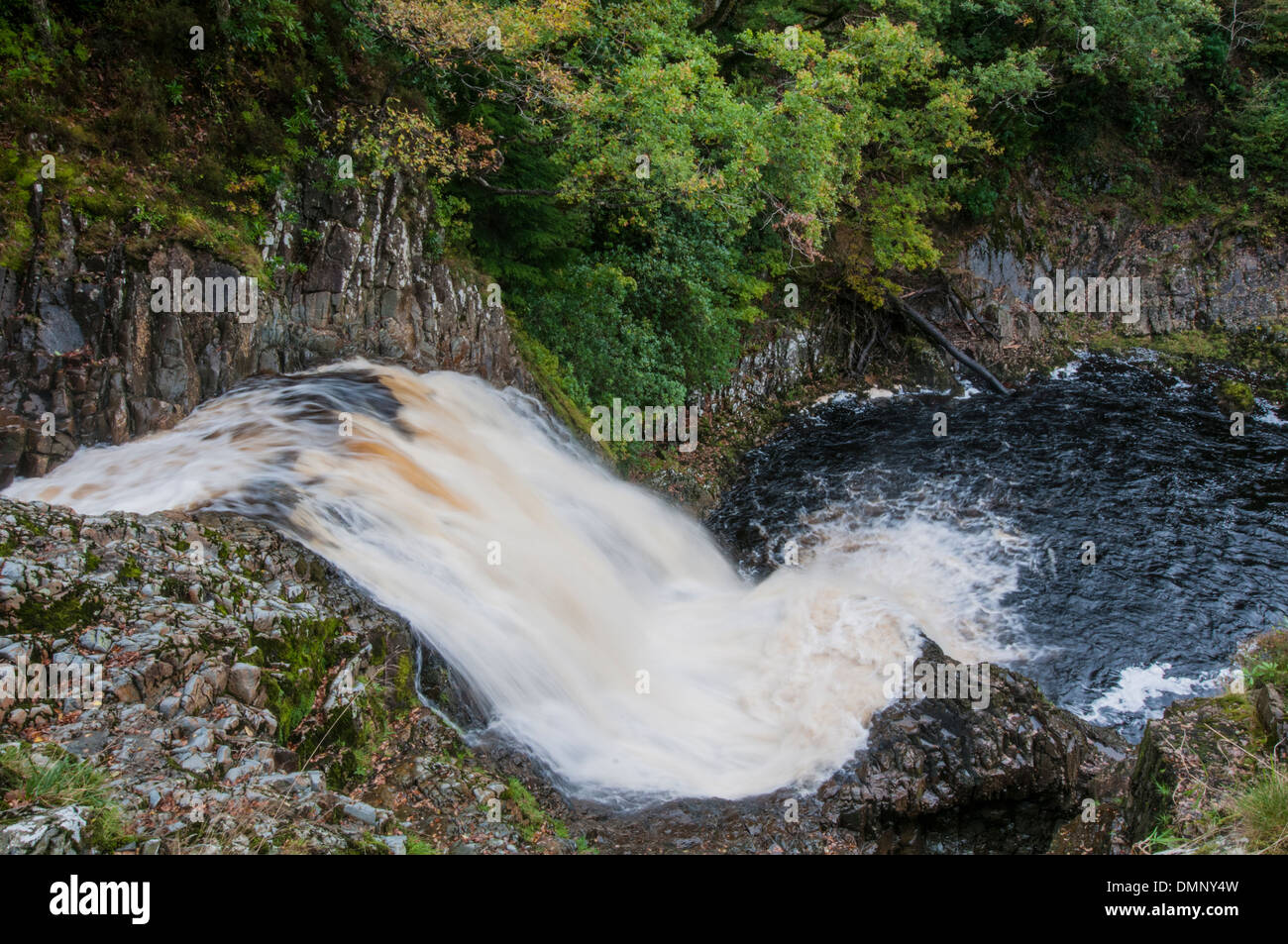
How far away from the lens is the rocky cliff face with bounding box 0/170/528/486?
7.79 m

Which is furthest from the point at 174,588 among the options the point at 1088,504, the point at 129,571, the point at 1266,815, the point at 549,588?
the point at 1088,504

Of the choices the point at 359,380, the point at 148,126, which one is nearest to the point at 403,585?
the point at 359,380

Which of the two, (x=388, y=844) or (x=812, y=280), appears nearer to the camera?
(x=388, y=844)

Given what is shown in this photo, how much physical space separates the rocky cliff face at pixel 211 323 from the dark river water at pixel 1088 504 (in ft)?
19.2

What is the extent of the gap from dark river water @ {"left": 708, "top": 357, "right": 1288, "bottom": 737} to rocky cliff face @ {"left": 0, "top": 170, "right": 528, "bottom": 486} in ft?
19.2

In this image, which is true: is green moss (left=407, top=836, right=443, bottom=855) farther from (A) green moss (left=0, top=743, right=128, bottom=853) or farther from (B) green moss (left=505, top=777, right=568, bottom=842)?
(A) green moss (left=0, top=743, right=128, bottom=853)

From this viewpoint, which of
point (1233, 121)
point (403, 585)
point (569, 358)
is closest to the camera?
point (403, 585)

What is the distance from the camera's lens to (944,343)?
18812 mm

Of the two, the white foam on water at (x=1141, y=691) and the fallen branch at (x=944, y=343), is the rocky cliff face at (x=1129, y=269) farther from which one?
the white foam on water at (x=1141, y=691)

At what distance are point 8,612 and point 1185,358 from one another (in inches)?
914

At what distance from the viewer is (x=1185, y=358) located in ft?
65.7

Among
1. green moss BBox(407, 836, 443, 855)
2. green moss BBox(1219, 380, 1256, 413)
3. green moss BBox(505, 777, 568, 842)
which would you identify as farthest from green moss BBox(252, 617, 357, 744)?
green moss BBox(1219, 380, 1256, 413)

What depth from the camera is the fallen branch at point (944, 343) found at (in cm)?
1844

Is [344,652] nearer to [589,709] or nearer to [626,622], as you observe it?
[589,709]
